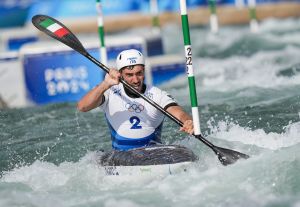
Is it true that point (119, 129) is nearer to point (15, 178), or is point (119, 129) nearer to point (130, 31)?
point (15, 178)

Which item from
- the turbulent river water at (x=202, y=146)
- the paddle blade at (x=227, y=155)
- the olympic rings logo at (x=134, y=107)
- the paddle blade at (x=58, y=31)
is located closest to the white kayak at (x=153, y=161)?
the turbulent river water at (x=202, y=146)

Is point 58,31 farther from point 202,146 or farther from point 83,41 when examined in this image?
point 83,41

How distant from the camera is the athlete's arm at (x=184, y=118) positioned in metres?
7.05

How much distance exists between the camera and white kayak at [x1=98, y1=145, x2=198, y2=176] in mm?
6930

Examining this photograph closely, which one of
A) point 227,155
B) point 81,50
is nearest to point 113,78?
point 81,50

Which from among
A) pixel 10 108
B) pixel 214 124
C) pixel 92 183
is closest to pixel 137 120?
pixel 92 183

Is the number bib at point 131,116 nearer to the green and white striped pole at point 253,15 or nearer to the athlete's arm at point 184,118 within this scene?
the athlete's arm at point 184,118

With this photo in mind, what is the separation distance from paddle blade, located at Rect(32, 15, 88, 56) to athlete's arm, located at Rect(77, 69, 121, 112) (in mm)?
803

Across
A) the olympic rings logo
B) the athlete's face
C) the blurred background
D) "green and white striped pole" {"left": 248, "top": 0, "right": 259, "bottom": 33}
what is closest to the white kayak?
the olympic rings logo

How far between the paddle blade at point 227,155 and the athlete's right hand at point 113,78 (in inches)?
39.9

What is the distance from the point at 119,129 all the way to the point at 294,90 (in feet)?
13.3

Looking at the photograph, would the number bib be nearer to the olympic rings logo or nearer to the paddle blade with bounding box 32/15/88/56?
the olympic rings logo

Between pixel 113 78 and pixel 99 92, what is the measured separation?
0.60ft

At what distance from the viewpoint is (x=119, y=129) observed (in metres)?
7.36
